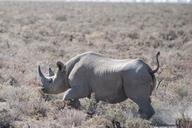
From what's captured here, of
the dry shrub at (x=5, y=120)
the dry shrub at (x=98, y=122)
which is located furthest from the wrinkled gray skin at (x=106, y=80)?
the dry shrub at (x=5, y=120)

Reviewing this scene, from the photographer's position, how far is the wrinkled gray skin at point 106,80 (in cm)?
1043

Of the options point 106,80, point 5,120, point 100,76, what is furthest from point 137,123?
point 5,120

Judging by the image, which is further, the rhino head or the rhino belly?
the rhino head

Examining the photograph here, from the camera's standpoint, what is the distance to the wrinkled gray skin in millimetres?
10430

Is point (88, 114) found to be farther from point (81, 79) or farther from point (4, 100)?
point (4, 100)

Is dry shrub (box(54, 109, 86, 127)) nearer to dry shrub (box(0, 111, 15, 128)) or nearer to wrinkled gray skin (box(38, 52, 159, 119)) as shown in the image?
wrinkled gray skin (box(38, 52, 159, 119))

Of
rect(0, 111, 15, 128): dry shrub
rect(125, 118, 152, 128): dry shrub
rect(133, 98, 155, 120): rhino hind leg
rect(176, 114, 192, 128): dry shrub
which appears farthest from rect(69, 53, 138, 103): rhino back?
rect(0, 111, 15, 128): dry shrub

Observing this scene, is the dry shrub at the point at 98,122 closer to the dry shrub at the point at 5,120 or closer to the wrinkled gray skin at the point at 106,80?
the wrinkled gray skin at the point at 106,80

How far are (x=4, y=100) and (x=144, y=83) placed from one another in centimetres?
371

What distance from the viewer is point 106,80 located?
11.0m

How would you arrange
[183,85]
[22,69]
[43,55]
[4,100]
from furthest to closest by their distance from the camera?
1. [43,55]
2. [22,69]
3. [183,85]
4. [4,100]

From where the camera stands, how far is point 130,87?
10453mm

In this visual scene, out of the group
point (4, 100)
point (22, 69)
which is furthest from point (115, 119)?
point (22, 69)

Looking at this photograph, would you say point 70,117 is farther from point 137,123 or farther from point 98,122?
point 137,123
